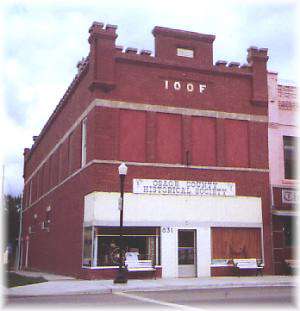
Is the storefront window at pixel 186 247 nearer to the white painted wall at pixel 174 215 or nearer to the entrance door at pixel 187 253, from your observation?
the entrance door at pixel 187 253

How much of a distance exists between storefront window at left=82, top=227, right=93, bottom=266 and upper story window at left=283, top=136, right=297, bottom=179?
11.2m

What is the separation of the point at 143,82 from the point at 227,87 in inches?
190

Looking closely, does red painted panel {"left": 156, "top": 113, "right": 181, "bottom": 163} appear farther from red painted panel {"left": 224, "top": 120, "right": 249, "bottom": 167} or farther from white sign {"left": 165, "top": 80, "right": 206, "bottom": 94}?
red painted panel {"left": 224, "top": 120, "right": 249, "bottom": 167}

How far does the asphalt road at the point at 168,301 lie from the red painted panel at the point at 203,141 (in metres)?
10.4

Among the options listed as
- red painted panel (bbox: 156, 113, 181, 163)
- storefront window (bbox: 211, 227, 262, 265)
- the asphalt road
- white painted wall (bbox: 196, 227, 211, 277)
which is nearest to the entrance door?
white painted wall (bbox: 196, 227, 211, 277)

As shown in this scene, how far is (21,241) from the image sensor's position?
174ft

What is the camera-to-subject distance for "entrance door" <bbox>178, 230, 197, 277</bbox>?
83.3 ft

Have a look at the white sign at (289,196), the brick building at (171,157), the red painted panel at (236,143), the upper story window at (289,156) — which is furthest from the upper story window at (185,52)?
the white sign at (289,196)

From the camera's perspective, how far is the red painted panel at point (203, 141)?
2702 cm

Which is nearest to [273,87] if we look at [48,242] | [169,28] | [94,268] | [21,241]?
[169,28]

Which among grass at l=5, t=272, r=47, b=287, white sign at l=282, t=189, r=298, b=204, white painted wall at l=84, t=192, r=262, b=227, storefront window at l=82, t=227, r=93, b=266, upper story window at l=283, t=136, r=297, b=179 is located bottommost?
grass at l=5, t=272, r=47, b=287

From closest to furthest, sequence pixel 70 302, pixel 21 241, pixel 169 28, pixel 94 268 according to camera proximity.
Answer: pixel 70 302 < pixel 94 268 < pixel 169 28 < pixel 21 241

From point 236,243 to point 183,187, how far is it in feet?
12.9

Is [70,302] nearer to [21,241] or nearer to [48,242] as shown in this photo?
[48,242]
